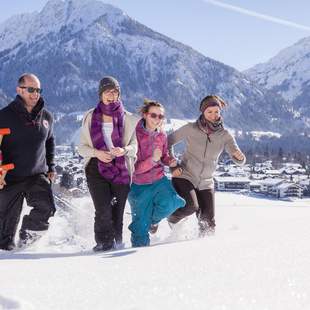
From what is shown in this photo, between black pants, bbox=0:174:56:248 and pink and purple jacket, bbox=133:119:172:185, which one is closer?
black pants, bbox=0:174:56:248

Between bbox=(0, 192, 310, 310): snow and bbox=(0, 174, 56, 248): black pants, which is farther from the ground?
bbox=(0, 174, 56, 248): black pants

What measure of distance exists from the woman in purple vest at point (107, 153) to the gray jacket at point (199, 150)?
835 millimetres

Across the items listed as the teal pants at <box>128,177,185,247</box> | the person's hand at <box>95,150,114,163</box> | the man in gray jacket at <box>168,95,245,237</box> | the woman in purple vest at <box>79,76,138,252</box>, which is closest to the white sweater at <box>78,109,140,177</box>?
the woman in purple vest at <box>79,76,138,252</box>

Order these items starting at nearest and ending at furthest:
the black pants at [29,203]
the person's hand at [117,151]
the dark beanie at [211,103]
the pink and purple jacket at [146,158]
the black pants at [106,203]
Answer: the person's hand at [117,151]
the black pants at [106,203]
the black pants at [29,203]
the pink and purple jacket at [146,158]
the dark beanie at [211,103]

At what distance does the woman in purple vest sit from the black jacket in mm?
464

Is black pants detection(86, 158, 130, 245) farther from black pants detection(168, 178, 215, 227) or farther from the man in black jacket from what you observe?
black pants detection(168, 178, 215, 227)

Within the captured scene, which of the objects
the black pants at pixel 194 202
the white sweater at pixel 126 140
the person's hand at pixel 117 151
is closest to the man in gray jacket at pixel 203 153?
the black pants at pixel 194 202

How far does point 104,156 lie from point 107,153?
4 cm

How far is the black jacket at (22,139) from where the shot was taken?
5188mm

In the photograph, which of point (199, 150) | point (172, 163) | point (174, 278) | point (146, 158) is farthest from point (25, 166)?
point (174, 278)

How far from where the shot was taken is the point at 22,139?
5.23m

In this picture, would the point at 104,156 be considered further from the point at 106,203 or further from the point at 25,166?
the point at 25,166

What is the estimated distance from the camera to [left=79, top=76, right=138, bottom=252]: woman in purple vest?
520cm

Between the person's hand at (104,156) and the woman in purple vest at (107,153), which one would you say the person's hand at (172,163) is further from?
the person's hand at (104,156)
